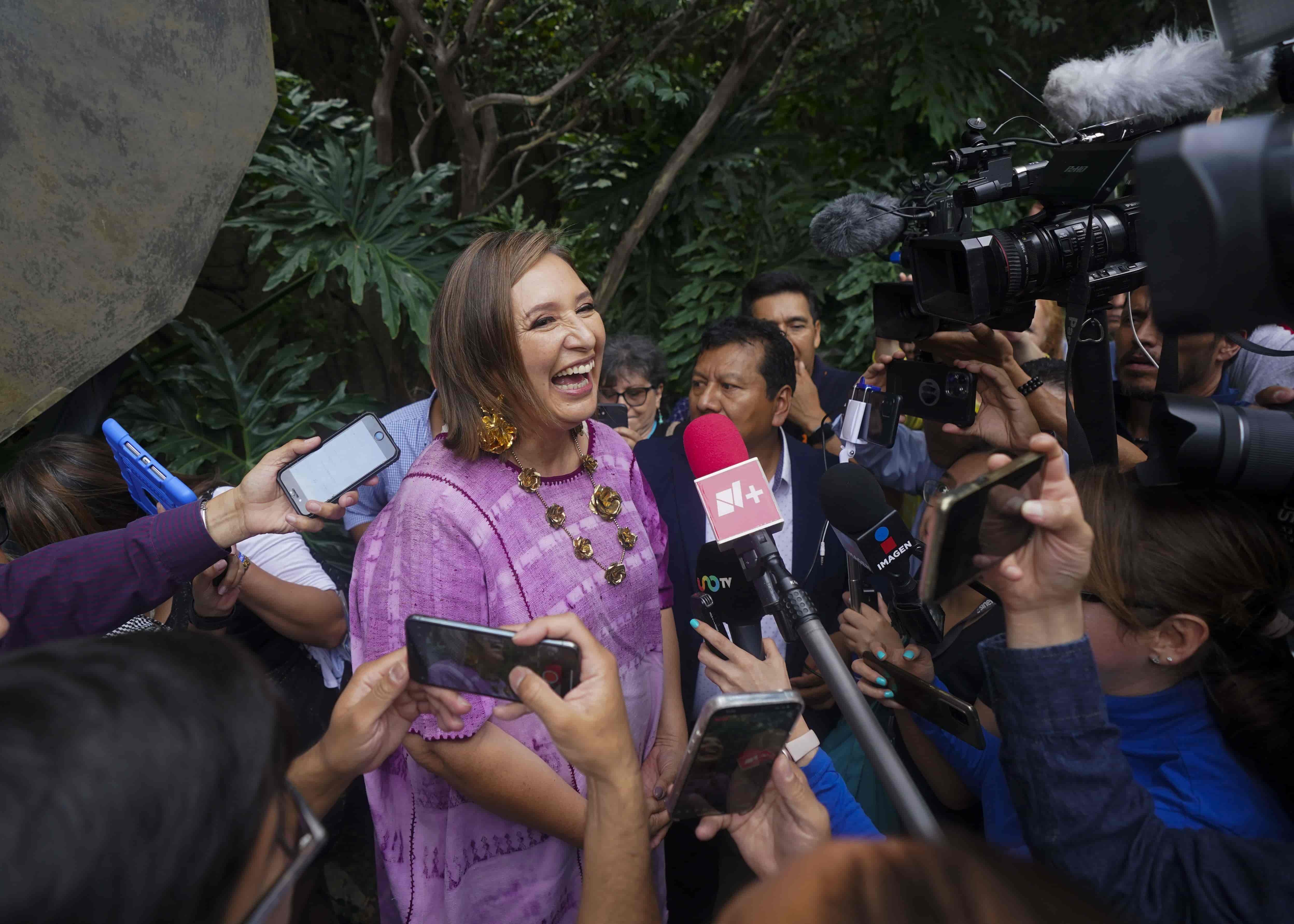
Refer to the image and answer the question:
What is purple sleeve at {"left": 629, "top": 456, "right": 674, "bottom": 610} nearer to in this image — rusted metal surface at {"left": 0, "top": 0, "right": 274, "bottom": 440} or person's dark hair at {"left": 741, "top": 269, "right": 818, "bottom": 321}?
person's dark hair at {"left": 741, "top": 269, "right": 818, "bottom": 321}

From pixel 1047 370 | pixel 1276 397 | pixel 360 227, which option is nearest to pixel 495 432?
pixel 1276 397

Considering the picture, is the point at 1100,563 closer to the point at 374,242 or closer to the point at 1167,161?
the point at 1167,161

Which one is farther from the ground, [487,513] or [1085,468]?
[487,513]

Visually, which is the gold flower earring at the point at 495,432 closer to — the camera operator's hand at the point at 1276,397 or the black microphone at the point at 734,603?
the black microphone at the point at 734,603

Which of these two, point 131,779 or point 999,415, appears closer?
point 131,779

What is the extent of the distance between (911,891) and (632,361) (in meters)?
3.26

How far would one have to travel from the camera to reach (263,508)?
164 centimetres

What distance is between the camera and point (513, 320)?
1.64m

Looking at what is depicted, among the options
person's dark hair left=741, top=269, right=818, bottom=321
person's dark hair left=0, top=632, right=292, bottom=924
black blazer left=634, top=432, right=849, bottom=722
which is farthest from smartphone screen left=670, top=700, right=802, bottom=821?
person's dark hair left=741, top=269, right=818, bottom=321

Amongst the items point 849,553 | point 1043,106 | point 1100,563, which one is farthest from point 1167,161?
point 1043,106

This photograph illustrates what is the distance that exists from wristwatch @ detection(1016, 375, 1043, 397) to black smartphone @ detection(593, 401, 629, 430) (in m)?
1.36

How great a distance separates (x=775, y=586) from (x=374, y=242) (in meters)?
3.25

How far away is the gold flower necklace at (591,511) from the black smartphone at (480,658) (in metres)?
0.53

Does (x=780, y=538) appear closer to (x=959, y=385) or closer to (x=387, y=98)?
(x=959, y=385)
